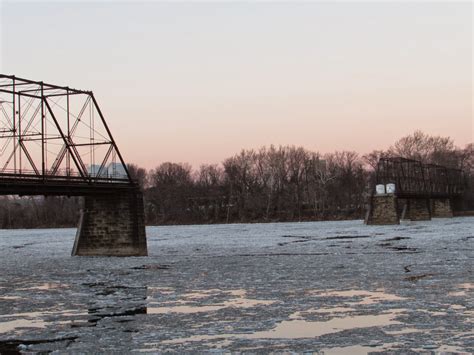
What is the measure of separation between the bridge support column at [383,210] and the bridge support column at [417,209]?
848 inches

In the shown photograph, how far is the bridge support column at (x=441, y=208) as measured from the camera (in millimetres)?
126625

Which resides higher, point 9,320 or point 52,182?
point 52,182

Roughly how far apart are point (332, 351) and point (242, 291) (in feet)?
30.3

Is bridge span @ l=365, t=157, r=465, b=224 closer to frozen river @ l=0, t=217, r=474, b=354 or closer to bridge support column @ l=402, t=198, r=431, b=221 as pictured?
Result: bridge support column @ l=402, t=198, r=431, b=221

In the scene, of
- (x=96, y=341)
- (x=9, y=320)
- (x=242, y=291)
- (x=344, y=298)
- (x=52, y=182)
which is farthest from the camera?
(x=52, y=182)

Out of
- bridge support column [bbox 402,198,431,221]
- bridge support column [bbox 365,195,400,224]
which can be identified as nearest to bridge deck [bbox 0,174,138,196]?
bridge support column [bbox 365,195,400,224]

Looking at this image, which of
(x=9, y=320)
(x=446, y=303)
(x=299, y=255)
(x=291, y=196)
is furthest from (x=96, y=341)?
(x=291, y=196)

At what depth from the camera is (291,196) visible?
14388 centimetres

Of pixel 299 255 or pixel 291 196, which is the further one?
pixel 291 196

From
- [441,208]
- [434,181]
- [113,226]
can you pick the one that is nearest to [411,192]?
[434,181]

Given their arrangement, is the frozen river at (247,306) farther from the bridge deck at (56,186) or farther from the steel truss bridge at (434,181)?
the steel truss bridge at (434,181)

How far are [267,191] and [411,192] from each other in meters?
50.3

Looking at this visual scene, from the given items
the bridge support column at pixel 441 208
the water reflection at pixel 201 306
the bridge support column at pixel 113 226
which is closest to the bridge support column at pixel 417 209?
the bridge support column at pixel 441 208

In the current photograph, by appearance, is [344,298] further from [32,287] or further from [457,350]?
[32,287]
